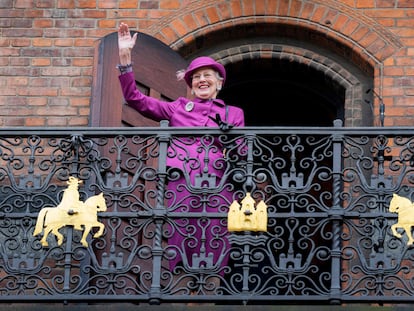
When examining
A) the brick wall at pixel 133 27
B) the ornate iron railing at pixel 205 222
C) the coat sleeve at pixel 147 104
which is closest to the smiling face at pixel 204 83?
the coat sleeve at pixel 147 104

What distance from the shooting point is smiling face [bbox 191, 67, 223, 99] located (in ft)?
40.3

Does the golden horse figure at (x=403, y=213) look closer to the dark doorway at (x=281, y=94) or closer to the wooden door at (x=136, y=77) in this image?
the wooden door at (x=136, y=77)

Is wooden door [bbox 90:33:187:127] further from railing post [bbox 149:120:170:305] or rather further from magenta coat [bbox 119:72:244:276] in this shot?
railing post [bbox 149:120:170:305]

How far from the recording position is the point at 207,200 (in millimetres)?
11461

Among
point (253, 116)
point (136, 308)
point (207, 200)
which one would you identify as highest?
point (253, 116)

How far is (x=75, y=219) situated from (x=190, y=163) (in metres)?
0.92

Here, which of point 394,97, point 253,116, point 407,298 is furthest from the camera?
point 253,116

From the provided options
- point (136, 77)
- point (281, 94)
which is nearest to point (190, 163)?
point (136, 77)

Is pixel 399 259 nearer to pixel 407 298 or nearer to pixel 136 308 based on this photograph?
pixel 407 298

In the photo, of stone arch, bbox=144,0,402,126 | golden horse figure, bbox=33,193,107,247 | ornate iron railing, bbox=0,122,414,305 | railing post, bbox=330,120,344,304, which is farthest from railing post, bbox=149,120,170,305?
stone arch, bbox=144,0,402,126

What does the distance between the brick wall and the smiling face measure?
1.48 meters

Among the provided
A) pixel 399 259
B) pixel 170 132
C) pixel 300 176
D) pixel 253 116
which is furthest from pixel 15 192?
pixel 253 116

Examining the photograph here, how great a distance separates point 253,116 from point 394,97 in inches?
83.4

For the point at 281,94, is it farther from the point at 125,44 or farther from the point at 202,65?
the point at 125,44
